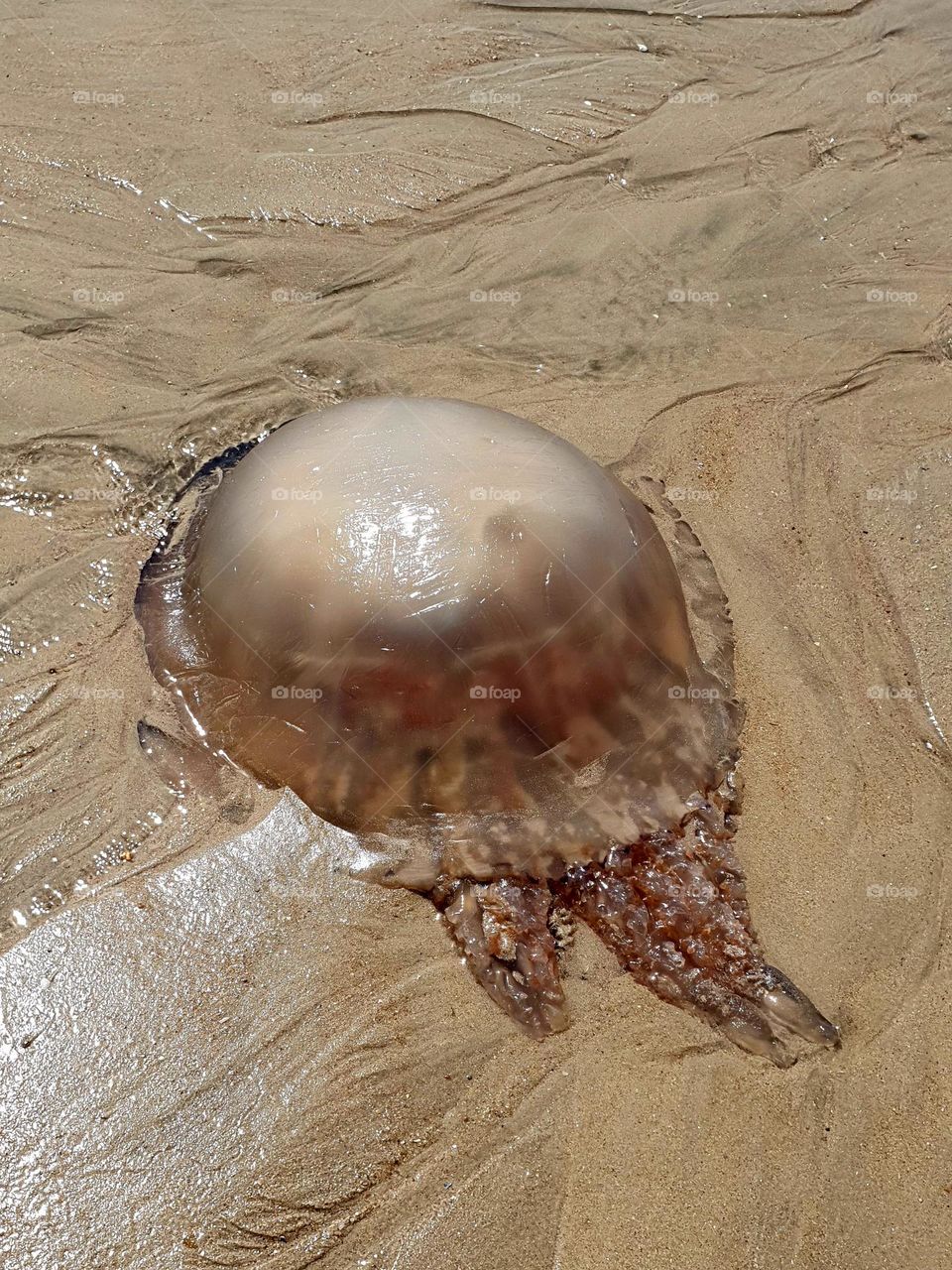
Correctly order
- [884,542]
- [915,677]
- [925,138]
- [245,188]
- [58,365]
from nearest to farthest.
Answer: [915,677] → [884,542] → [58,365] → [245,188] → [925,138]

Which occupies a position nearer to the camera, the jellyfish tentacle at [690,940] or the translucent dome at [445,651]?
the jellyfish tentacle at [690,940]

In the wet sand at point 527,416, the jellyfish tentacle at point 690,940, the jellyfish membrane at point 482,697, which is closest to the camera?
the wet sand at point 527,416

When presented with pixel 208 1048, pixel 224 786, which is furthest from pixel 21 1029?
pixel 224 786

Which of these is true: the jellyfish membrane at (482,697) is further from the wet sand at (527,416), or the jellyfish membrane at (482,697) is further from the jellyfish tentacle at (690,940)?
the wet sand at (527,416)

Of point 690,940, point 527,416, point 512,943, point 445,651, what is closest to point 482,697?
point 445,651

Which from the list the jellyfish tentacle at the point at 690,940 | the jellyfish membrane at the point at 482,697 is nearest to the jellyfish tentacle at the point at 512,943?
the jellyfish membrane at the point at 482,697

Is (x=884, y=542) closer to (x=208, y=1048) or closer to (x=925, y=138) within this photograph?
(x=208, y=1048)

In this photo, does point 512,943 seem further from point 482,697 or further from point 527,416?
point 527,416
